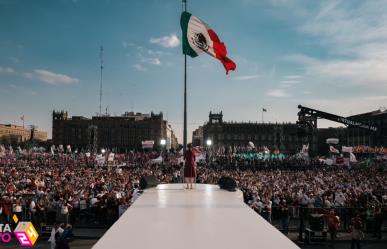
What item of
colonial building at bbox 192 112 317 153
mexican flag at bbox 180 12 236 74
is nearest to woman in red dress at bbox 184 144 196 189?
mexican flag at bbox 180 12 236 74

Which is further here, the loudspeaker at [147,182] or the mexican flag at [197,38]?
the mexican flag at [197,38]

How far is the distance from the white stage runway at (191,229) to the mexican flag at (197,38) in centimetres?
916

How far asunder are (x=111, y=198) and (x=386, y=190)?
52.0ft

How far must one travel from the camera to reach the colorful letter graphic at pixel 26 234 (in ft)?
46.5

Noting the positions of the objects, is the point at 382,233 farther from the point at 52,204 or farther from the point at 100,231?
the point at 52,204

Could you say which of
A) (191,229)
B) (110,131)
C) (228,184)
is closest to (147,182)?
(228,184)

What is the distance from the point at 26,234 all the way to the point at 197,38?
1087cm

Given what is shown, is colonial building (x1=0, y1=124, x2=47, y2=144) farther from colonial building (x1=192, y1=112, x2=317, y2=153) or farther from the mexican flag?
the mexican flag

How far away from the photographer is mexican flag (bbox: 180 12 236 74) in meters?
14.7

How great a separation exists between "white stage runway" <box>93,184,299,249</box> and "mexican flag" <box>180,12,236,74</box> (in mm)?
9157

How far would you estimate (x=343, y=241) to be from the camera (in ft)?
48.6

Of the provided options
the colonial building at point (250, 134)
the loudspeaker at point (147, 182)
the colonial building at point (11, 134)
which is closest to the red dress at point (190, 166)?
the loudspeaker at point (147, 182)

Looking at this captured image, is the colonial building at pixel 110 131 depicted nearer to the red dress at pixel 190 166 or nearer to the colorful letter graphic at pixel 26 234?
the colorful letter graphic at pixel 26 234

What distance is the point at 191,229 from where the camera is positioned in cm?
495
